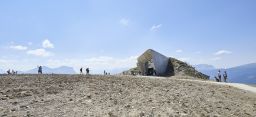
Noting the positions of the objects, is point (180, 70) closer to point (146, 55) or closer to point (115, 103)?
point (146, 55)

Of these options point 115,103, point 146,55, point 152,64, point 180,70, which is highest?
point 146,55

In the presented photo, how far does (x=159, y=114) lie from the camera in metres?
25.3

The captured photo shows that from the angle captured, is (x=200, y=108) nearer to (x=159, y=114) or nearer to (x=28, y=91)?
(x=159, y=114)

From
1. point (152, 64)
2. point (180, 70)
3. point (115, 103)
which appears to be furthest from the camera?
point (152, 64)

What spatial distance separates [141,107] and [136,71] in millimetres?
65291

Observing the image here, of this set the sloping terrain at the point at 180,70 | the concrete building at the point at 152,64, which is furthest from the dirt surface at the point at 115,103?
the concrete building at the point at 152,64

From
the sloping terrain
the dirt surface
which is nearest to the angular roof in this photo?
the sloping terrain

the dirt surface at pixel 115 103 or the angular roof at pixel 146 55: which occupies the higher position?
the angular roof at pixel 146 55

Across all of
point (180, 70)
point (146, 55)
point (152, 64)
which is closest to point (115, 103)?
point (152, 64)

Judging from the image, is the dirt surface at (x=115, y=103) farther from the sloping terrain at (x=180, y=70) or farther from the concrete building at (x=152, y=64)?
the concrete building at (x=152, y=64)

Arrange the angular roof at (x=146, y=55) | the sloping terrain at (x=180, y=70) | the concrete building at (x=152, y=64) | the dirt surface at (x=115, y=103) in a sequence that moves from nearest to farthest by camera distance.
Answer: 1. the dirt surface at (x=115, y=103)
2. the sloping terrain at (x=180, y=70)
3. the concrete building at (x=152, y=64)
4. the angular roof at (x=146, y=55)

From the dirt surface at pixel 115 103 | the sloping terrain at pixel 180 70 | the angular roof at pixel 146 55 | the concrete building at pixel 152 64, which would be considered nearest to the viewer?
the dirt surface at pixel 115 103

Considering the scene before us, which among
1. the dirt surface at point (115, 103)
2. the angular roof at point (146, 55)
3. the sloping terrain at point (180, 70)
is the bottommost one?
the dirt surface at point (115, 103)

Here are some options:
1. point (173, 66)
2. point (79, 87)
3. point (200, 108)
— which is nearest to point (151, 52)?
point (173, 66)
